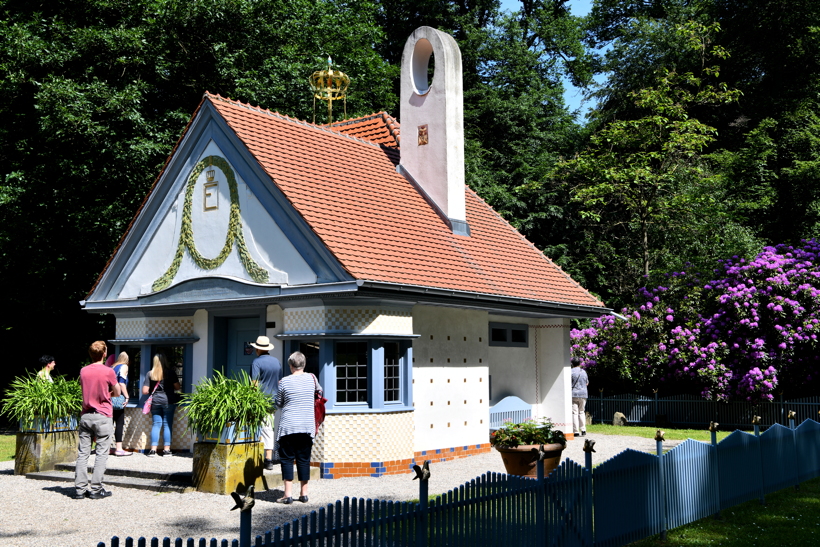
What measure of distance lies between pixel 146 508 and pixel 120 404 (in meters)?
4.27

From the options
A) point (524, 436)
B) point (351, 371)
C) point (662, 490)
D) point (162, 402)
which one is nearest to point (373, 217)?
point (351, 371)

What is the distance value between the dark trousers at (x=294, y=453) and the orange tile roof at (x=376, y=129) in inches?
390

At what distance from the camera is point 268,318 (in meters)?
14.5

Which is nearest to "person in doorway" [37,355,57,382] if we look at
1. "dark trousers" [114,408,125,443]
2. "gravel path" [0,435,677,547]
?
"dark trousers" [114,408,125,443]

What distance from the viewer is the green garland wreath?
14.5 meters

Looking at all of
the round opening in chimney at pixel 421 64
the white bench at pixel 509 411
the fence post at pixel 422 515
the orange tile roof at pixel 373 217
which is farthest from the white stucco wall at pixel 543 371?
the fence post at pixel 422 515

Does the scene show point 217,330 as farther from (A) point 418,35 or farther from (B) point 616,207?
(B) point 616,207

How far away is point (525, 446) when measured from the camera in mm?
11719

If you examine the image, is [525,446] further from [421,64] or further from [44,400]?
[421,64]

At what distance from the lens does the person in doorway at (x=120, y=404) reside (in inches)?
560

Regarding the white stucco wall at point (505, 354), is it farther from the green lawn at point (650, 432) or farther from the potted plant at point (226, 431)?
the potted plant at point (226, 431)

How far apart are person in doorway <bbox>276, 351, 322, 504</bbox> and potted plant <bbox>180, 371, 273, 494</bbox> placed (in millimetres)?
891

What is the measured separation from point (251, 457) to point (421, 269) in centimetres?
481

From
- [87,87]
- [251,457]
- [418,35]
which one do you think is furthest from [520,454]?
[87,87]
